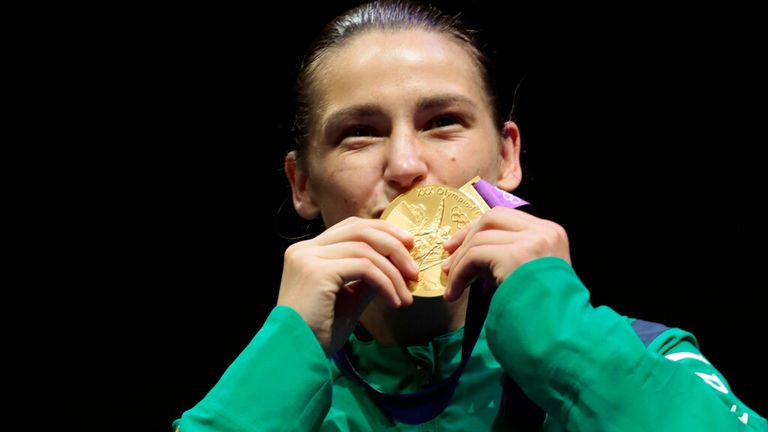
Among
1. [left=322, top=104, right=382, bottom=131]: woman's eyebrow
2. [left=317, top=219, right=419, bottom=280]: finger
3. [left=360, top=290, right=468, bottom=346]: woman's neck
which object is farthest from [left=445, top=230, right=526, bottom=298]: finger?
[left=322, top=104, right=382, bottom=131]: woman's eyebrow

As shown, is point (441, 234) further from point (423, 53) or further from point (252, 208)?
point (252, 208)

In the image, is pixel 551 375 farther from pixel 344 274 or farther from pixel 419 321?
pixel 419 321

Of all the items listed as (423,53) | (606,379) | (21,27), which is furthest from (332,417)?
(21,27)

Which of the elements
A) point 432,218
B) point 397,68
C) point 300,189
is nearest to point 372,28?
point 397,68

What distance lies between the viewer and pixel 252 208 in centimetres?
312

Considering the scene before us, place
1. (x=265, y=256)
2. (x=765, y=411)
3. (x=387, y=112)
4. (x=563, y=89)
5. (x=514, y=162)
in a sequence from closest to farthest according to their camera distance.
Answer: (x=387, y=112) → (x=514, y=162) → (x=765, y=411) → (x=563, y=89) → (x=265, y=256)

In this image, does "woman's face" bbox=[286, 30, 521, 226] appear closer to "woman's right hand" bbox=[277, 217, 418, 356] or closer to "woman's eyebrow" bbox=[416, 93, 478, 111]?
"woman's eyebrow" bbox=[416, 93, 478, 111]

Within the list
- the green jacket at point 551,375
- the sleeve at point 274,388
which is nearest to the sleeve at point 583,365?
the green jacket at point 551,375

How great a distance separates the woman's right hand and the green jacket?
5 cm

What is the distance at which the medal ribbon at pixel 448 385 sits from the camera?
1.71 meters

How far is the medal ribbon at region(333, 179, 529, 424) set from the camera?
1.71m

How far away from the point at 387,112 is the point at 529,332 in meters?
0.73

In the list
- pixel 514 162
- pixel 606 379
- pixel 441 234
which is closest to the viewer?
pixel 606 379

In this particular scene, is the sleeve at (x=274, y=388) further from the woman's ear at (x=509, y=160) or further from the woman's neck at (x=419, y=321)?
the woman's ear at (x=509, y=160)
